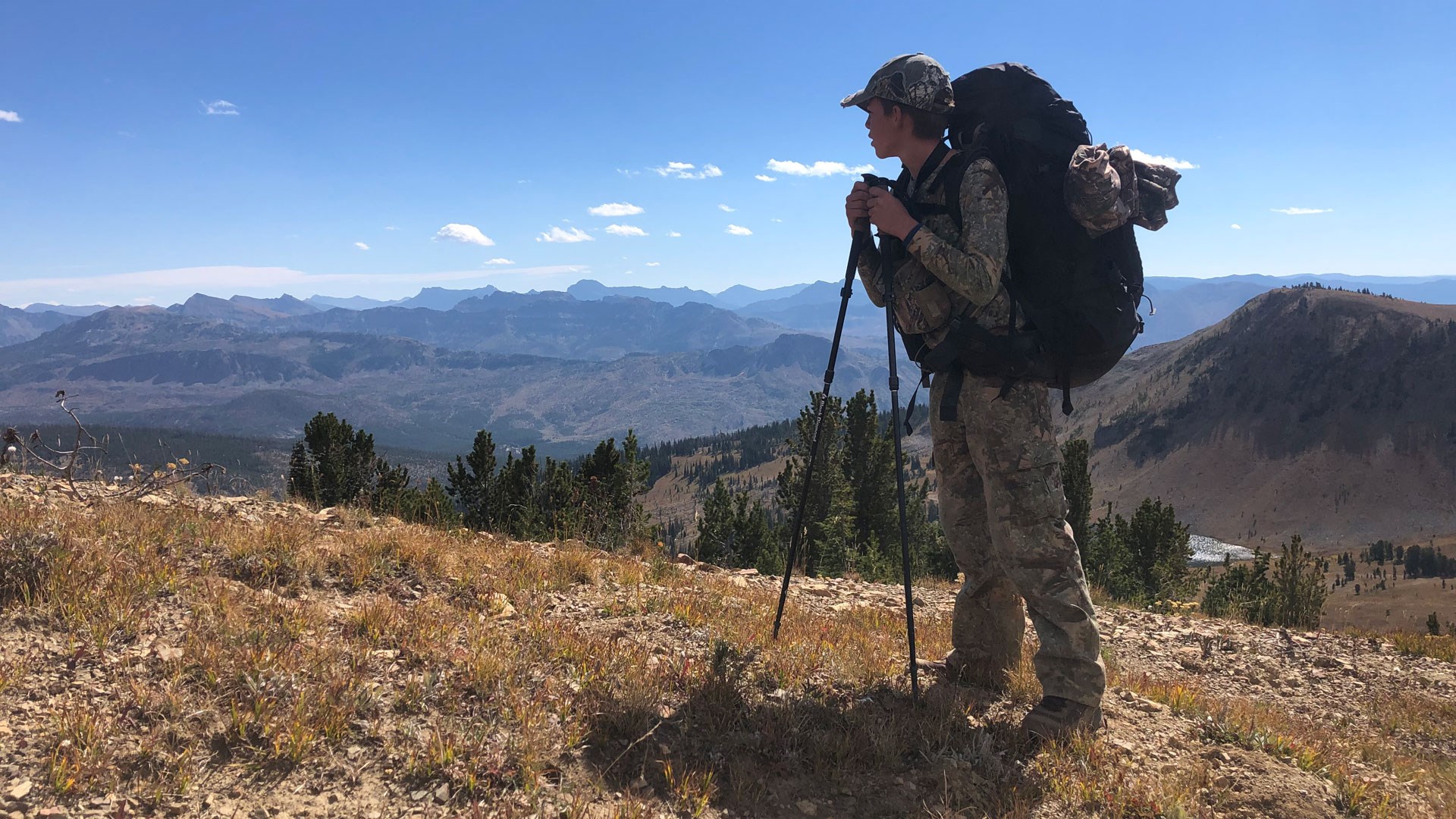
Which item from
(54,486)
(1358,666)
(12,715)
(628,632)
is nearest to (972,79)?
(628,632)

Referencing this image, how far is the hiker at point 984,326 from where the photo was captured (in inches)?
162

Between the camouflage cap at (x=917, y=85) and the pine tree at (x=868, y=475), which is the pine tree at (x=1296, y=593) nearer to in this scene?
the camouflage cap at (x=917, y=85)

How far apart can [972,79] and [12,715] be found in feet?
21.0

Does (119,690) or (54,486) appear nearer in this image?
(119,690)

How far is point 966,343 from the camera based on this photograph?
4328 mm

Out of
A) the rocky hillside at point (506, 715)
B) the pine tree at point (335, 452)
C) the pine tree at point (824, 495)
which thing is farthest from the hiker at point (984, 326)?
the pine tree at point (335, 452)

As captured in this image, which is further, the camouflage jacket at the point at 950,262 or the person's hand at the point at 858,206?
the person's hand at the point at 858,206

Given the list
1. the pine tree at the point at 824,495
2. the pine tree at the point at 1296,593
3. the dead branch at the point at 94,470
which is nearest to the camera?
the dead branch at the point at 94,470

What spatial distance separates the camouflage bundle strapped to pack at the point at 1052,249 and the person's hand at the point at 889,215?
1.10 feet

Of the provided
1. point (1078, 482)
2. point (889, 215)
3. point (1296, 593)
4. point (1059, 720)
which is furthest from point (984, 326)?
point (1078, 482)

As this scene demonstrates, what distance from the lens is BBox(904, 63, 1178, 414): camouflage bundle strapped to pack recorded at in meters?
4.11

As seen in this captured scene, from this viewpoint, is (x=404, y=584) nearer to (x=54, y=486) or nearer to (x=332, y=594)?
(x=332, y=594)

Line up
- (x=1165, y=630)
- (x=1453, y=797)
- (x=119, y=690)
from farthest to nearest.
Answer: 1. (x=1165, y=630)
2. (x=1453, y=797)
3. (x=119, y=690)

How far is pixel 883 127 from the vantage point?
449 cm
